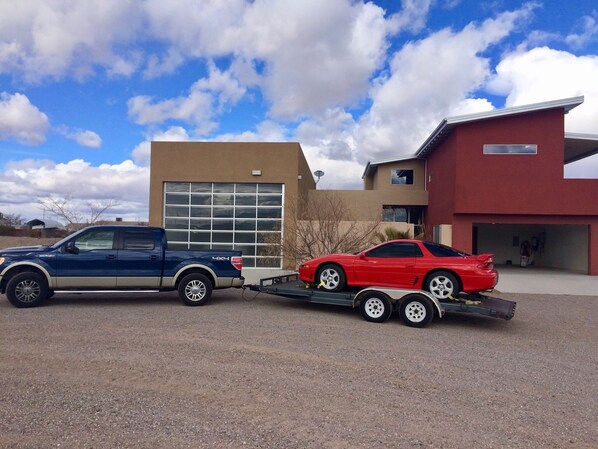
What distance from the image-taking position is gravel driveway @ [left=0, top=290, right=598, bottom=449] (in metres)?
3.97

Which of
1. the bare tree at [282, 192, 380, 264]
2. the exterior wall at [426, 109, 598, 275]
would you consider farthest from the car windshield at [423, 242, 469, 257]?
the exterior wall at [426, 109, 598, 275]

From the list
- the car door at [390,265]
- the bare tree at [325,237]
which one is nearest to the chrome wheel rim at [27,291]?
the car door at [390,265]

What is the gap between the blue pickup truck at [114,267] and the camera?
957 centimetres

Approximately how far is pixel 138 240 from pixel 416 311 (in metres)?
6.41

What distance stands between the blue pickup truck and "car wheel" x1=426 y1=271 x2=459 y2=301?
439cm

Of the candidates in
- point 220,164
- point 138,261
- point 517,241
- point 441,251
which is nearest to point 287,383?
point 441,251

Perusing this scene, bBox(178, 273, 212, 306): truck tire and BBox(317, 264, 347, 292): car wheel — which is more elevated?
BBox(317, 264, 347, 292): car wheel

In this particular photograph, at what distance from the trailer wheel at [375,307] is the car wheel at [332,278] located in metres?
0.77

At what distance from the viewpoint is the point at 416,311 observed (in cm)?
855

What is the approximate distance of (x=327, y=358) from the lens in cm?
625

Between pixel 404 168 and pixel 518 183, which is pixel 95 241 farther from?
pixel 404 168

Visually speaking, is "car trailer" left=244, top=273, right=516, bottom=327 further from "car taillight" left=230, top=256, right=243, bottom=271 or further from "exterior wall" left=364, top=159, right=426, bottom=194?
"exterior wall" left=364, top=159, right=426, bottom=194

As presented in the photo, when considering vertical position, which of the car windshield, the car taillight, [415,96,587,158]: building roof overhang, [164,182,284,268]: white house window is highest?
[415,96,587,158]: building roof overhang

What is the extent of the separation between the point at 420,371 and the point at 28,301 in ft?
27.3
